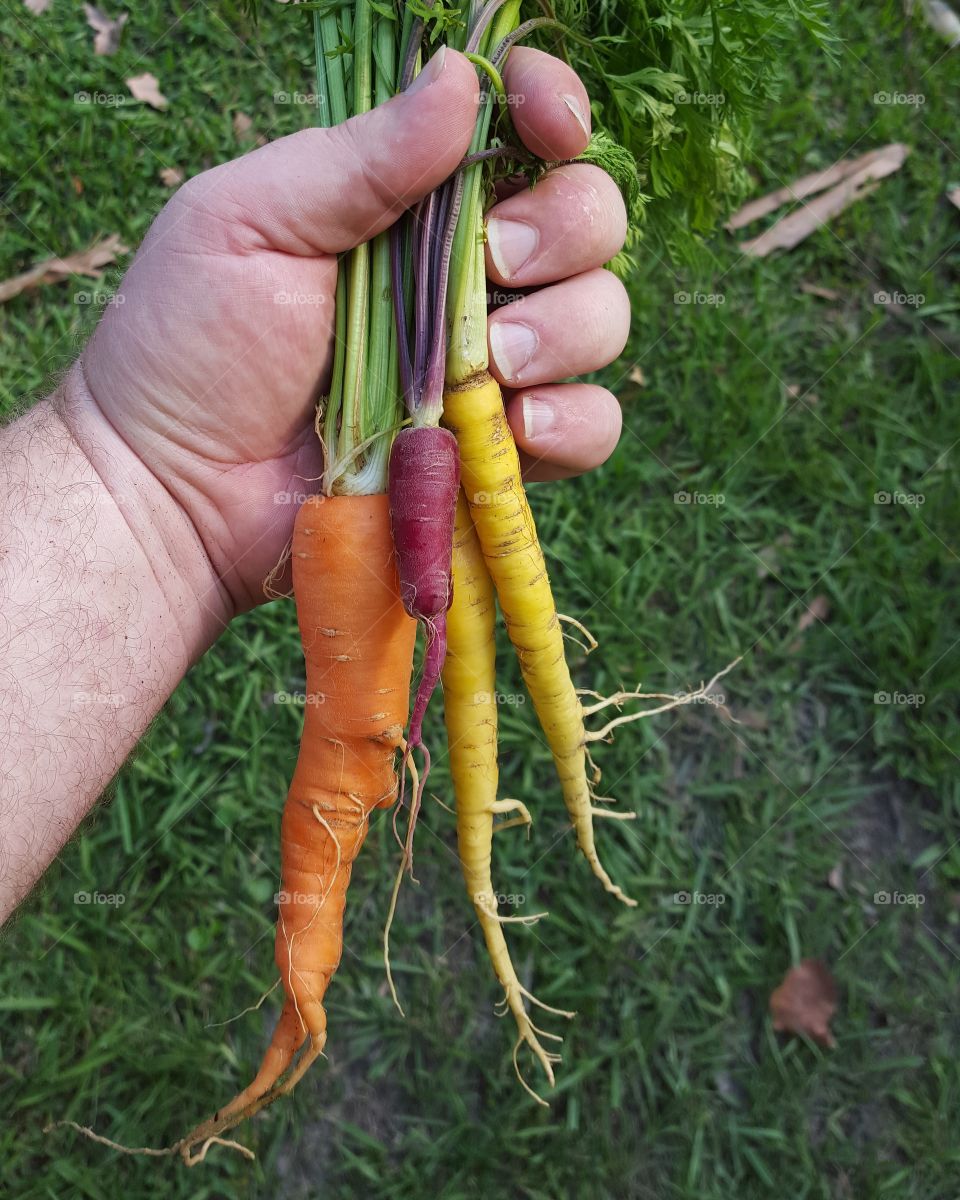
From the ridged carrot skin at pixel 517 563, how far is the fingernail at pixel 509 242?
0.27m

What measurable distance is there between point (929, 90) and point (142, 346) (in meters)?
3.33

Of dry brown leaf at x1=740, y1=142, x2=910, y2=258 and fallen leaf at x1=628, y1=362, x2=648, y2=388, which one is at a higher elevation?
dry brown leaf at x1=740, y1=142, x2=910, y2=258

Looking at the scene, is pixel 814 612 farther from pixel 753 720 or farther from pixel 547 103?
pixel 547 103

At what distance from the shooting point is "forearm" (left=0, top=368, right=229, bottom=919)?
202 centimetres

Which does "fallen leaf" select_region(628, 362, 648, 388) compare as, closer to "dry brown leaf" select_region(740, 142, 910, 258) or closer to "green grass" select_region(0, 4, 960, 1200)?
"green grass" select_region(0, 4, 960, 1200)

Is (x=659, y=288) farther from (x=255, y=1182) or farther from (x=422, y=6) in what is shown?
(x=255, y=1182)

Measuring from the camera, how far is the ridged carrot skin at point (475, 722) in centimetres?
228

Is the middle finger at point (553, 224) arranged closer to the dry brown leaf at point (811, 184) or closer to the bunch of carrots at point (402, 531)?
the bunch of carrots at point (402, 531)

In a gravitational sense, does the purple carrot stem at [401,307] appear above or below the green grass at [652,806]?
above

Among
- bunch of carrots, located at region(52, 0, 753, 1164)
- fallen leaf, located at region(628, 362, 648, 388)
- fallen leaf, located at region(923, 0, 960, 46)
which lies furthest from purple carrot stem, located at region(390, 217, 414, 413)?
fallen leaf, located at region(923, 0, 960, 46)

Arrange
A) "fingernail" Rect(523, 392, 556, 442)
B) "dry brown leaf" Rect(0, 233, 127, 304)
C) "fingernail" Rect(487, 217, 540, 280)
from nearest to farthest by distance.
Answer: "fingernail" Rect(487, 217, 540, 280)
"fingernail" Rect(523, 392, 556, 442)
"dry brown leaf" Rect(0, 233, 127, 304)

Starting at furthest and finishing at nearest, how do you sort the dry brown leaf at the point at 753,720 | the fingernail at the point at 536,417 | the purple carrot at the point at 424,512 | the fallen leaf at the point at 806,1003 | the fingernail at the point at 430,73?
1. the dry brown leaf at the point at 753,720
2. the fallen leaf at the point at 806,1003
3. the fingernail at the point at 536,417
4. the purple carrot at the point at 424,512
5. the fingernail at the point at 430,73

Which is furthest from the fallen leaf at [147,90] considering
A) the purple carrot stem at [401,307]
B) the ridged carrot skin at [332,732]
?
the ridged carrot skin at [332,732]

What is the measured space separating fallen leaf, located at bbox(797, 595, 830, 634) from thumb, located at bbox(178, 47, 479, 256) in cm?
207
